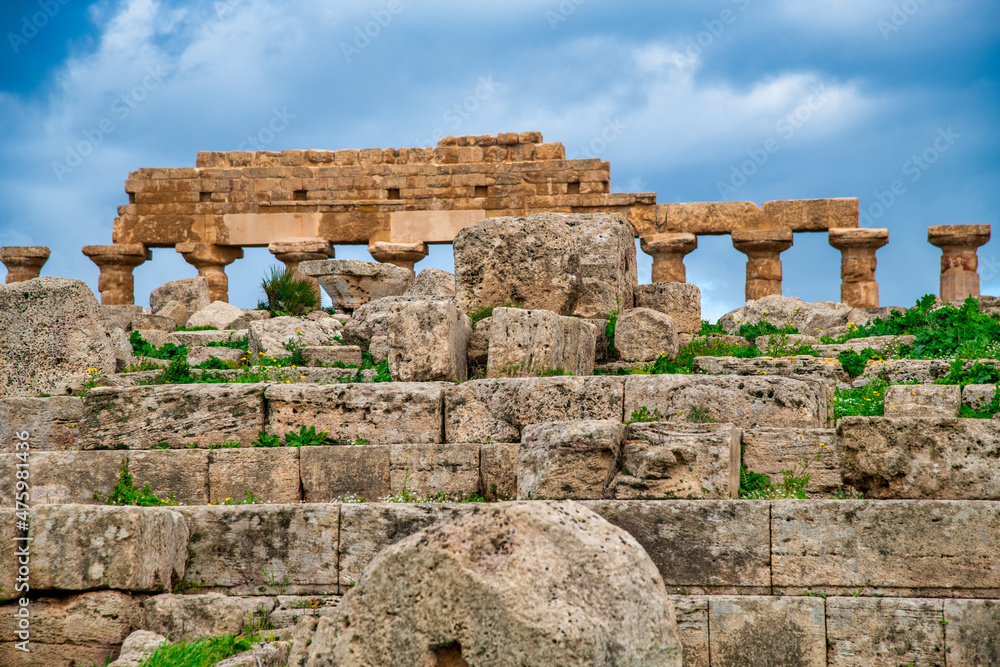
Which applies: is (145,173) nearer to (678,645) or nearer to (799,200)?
(799,200)

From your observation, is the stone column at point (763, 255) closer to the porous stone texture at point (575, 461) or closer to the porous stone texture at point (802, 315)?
the porous stone texture at point (802, 315)

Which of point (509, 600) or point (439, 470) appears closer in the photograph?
point (509, 600)

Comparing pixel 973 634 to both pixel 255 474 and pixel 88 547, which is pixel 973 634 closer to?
pixel 88 547

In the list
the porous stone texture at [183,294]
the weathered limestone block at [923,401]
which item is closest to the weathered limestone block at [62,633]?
the weathered limestone block at [923,401]

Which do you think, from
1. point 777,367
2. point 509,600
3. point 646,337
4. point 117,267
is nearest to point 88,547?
point 509,600

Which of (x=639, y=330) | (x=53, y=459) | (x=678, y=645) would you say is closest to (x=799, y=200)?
(x=639, y=330)

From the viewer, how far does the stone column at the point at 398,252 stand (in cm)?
1997

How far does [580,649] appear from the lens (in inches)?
136

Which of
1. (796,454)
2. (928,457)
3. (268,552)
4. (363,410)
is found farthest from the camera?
(363,410)

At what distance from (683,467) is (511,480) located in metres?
1.53

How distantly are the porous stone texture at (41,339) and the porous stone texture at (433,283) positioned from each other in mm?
5231

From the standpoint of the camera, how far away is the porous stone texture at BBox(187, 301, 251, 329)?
15.0 m

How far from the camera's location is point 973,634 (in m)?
5.27

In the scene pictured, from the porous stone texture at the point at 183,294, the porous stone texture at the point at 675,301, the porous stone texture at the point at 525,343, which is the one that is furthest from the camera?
the porous stone texture at the point at 183,294
